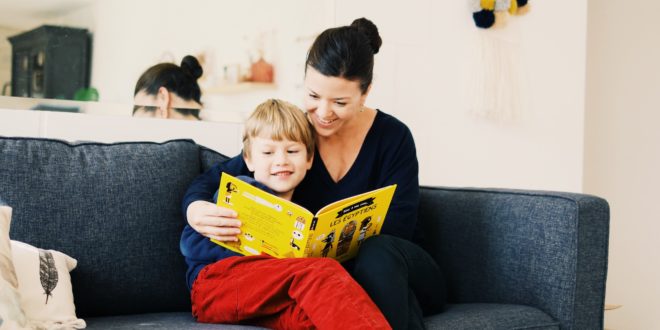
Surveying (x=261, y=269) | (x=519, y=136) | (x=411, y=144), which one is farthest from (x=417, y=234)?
(x=519, y=136)

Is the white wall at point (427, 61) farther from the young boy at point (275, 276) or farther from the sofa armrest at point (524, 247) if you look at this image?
the sofa armrest at point (524, 247)

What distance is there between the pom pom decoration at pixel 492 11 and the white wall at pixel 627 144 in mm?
826

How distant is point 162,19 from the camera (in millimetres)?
2186

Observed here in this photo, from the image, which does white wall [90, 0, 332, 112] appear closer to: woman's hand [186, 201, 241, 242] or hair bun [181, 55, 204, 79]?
hair bun [181, 55, 204, 79]

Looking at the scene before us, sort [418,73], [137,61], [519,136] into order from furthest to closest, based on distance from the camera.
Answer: [519,136] → [418,73] → [137,61]

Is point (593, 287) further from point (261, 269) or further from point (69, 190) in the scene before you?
point (69, 190)

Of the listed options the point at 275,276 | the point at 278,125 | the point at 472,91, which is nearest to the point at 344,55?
the point at 278,125

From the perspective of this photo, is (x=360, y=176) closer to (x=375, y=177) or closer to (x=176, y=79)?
(x=375, y=177)

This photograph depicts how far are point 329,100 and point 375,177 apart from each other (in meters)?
0.28

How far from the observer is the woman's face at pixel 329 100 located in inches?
69.4

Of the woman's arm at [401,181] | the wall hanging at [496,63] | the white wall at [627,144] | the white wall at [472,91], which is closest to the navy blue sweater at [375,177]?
the woman's arm at [401,181]

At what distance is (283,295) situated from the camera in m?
1.41

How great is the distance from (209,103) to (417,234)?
822mm

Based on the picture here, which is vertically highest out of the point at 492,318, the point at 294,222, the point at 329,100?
the point at 329,100
